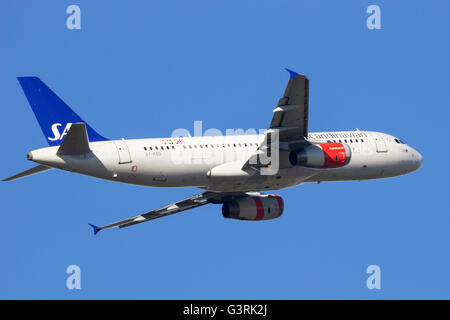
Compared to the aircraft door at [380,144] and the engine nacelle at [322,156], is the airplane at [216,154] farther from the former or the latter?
the aircraft door at [380,144]

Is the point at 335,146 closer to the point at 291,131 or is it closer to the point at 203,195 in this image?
the point at 291,131

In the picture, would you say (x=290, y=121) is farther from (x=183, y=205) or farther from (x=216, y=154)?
(x=183, y=205)

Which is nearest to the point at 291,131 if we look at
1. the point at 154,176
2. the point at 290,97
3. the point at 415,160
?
the point at 290,97

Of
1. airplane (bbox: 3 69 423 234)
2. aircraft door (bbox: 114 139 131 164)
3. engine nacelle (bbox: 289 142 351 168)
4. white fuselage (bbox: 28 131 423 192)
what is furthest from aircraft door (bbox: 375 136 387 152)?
aircraft door (bbox: 114 139 131 164)

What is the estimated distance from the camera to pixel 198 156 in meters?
53.7

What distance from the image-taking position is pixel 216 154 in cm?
5419

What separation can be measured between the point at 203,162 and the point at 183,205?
8313 millimetres

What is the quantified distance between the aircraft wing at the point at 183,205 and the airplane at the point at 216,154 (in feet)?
12.5

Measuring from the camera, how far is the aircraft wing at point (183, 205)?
60.6 m

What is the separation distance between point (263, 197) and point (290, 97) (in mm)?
12821

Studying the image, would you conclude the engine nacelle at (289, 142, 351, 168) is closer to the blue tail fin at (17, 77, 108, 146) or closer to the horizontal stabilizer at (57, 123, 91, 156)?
the blue tail fin at (17, 77, 108, 146)

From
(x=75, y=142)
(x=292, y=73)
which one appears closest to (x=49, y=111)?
(x=75, y=142)

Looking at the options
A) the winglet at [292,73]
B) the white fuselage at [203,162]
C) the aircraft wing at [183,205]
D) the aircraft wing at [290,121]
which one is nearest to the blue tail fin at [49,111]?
the white fuselage at [203,162]

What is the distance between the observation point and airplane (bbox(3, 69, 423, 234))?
50344 millimetres
